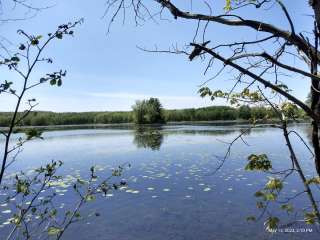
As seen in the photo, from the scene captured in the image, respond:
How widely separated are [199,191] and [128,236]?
440 cm

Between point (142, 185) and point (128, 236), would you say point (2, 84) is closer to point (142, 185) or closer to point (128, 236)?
point (128, 236)

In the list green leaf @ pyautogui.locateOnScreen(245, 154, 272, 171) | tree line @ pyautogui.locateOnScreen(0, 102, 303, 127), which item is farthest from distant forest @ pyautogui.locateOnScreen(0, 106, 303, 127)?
green leaf @ pyautogui.locateOnScreen(245, 154, 272, 171)

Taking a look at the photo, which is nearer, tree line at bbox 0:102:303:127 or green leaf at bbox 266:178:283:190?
green leaf at bbox 266:178:283:190

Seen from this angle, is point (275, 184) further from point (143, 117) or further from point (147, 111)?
point (143, 117)

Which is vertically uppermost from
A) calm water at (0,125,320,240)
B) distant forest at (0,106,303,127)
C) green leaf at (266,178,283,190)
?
distant forest at (0,106,303,127)

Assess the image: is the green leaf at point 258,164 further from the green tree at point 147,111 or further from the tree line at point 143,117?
the green tree at point 147,111

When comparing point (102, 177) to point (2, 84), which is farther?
point (102, 177)

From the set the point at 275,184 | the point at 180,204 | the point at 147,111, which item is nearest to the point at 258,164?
the point at 275,184

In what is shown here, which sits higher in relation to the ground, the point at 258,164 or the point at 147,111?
the point at 147,111

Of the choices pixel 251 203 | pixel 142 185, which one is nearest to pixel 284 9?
pixel 251 203

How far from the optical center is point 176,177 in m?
14.3

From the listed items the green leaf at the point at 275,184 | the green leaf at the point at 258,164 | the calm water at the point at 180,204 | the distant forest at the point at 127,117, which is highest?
the distant forest at the point at 127,117

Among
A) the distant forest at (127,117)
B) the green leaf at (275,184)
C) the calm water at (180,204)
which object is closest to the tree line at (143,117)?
the distant forest at (127,117)

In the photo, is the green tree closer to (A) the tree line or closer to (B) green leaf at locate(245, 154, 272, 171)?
(A) the tree line
